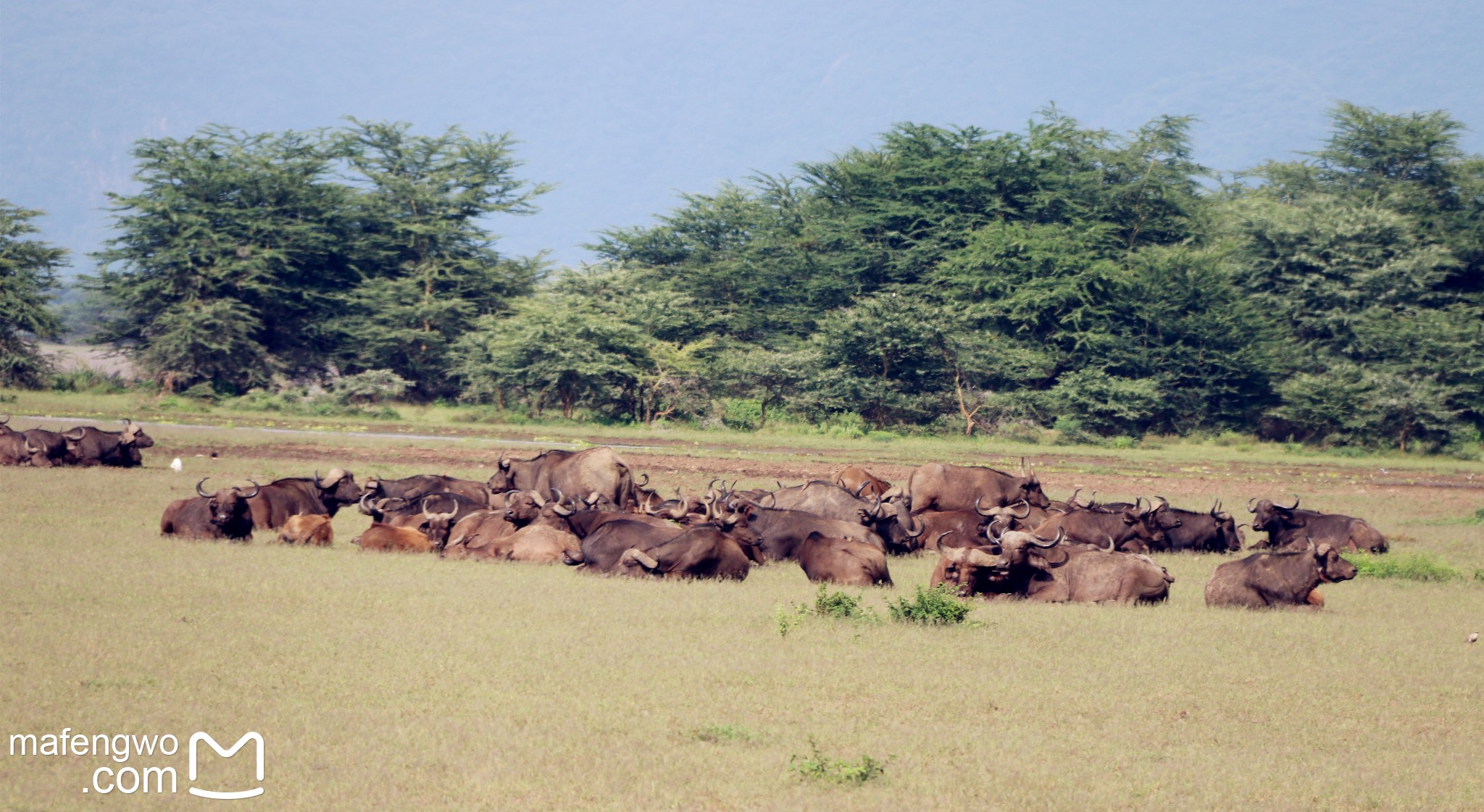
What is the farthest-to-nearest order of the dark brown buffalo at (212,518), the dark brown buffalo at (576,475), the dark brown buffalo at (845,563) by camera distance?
the dark brown buffalo at (576,475), the dark brown buffalo at (212,518), the dark brown buffalo at (845,563)

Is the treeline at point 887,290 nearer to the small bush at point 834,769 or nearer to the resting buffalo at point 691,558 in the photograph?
the resting buffalo at point 691,558

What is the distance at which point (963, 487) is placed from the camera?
64.4 ft

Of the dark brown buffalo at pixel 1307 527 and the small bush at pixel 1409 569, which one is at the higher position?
the dark brown buffalo at pixel 1307 527

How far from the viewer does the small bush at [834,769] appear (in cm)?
683

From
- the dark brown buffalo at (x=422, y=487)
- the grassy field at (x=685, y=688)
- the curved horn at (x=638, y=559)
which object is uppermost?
the dark brown buffalo at (x=422, y=487)

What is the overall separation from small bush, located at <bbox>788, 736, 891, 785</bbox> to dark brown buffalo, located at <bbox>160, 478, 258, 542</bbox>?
9.43m

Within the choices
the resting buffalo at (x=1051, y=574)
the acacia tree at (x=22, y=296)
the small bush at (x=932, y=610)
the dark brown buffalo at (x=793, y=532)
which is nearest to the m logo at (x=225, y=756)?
the small bush at (x=932, y=610)

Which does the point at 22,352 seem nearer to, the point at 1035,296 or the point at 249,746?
the point at 1035,296

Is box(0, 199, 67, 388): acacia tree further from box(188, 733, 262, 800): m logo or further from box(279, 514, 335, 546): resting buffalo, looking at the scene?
box(188, 733, 262, 800): m logo

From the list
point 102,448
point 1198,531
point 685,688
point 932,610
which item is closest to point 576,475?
point 932,610

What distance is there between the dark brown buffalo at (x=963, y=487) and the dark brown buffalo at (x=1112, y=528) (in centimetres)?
257

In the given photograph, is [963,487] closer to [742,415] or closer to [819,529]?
[819,529]

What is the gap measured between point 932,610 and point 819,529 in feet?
12.8

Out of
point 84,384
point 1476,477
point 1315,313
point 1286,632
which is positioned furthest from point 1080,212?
point 84,384
